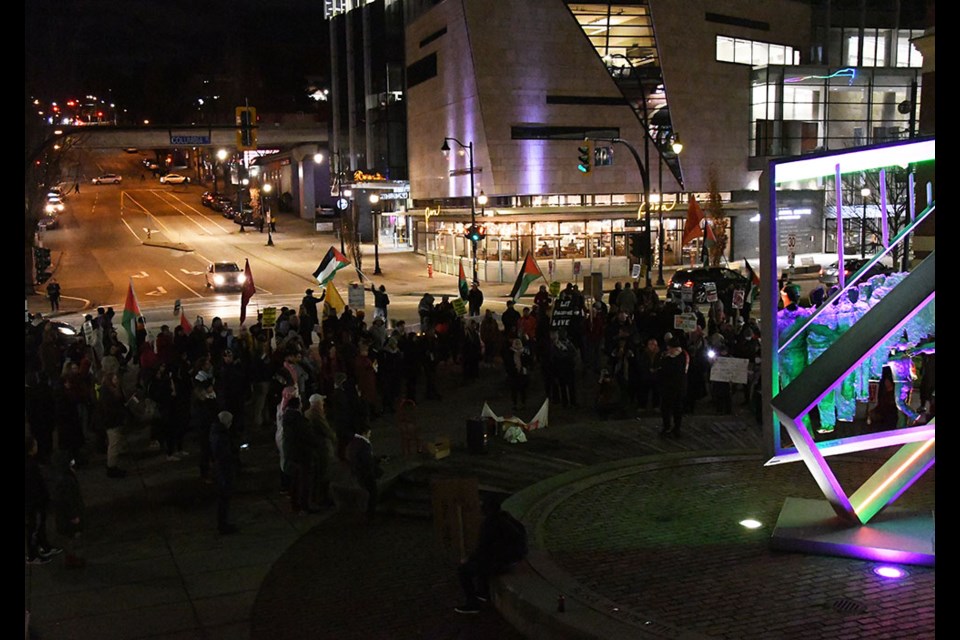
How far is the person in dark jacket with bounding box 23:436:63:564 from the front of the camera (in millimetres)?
9797

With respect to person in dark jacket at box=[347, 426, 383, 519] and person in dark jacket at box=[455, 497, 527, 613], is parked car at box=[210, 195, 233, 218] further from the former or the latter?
person in dark jacket at box=[455, 497, 527, 613]

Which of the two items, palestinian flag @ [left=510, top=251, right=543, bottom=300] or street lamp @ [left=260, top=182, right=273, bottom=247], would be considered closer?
palestinian flag @ [left=510, top=251, right=543, bottom=300]

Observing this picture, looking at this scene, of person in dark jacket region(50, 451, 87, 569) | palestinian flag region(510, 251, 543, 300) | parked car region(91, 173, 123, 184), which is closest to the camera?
person in dark jacket region(50, 451, 87, 569)

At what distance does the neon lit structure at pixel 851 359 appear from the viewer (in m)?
8.67

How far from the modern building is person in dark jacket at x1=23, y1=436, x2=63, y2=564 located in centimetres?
3993

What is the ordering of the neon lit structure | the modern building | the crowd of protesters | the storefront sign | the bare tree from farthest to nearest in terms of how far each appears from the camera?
the bare tree → the modern building → the storefront sign → the crowd of protesters → the neon lit structure

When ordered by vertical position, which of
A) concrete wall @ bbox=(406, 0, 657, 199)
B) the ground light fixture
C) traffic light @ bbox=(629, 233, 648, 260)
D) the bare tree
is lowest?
the ground light fixture

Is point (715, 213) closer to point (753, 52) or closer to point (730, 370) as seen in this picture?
point (753, 52)

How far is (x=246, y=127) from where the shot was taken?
1077 inches

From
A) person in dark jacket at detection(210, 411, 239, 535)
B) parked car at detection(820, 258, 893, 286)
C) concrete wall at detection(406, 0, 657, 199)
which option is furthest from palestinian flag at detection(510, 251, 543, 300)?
concrete wall at detection(406, 0, 657, 199)

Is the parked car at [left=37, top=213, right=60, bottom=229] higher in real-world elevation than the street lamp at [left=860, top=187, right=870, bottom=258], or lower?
higher

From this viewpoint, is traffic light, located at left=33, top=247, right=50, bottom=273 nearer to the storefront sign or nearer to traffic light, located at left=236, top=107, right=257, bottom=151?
traffic light, located at left=236, top=107, right=257, bottom=151

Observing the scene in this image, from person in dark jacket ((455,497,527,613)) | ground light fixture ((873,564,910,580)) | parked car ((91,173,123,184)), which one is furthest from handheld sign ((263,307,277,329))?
parked car ((91,173,123,184))
